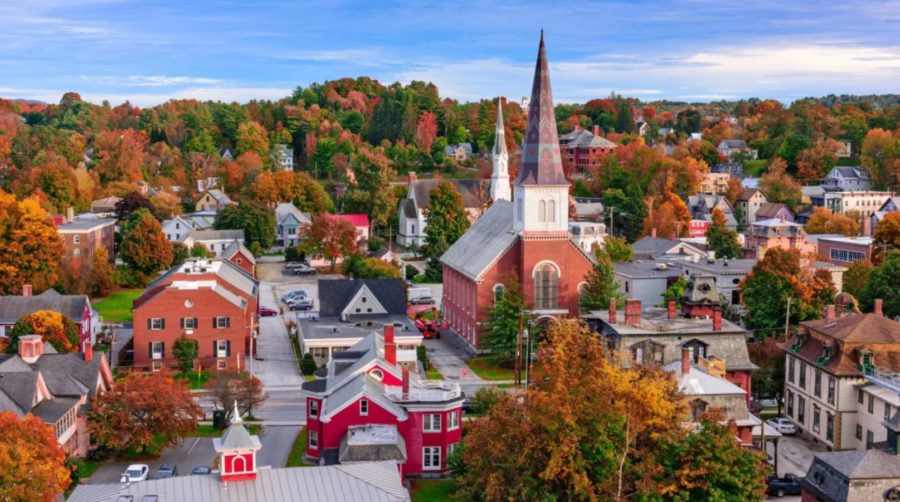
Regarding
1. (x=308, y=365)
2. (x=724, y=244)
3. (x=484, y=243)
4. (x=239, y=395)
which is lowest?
(x=308, y=365)

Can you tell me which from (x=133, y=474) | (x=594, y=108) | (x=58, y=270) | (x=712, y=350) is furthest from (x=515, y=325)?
(x=594, y=108)

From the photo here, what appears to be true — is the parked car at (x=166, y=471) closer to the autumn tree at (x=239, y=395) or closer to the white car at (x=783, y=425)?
the autumn tree at (x=239, y=395)

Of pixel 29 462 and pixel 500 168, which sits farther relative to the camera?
pixel 500 168

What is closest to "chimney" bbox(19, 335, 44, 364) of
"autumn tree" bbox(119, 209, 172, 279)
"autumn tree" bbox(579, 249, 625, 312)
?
"autumn tree" bbox(579, 249, 625, 312)

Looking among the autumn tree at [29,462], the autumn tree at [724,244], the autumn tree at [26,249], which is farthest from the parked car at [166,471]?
the autumn tree at [724,244]

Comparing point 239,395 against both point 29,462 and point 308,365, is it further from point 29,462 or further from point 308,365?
point 29,462

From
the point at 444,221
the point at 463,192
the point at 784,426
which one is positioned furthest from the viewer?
the point at 463,192

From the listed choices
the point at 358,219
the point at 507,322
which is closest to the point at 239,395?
the point at 507,322

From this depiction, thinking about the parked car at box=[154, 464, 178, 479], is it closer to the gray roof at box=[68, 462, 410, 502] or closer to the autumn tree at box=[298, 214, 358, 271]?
the gray roof at box=[68, 462, 410, 502]
